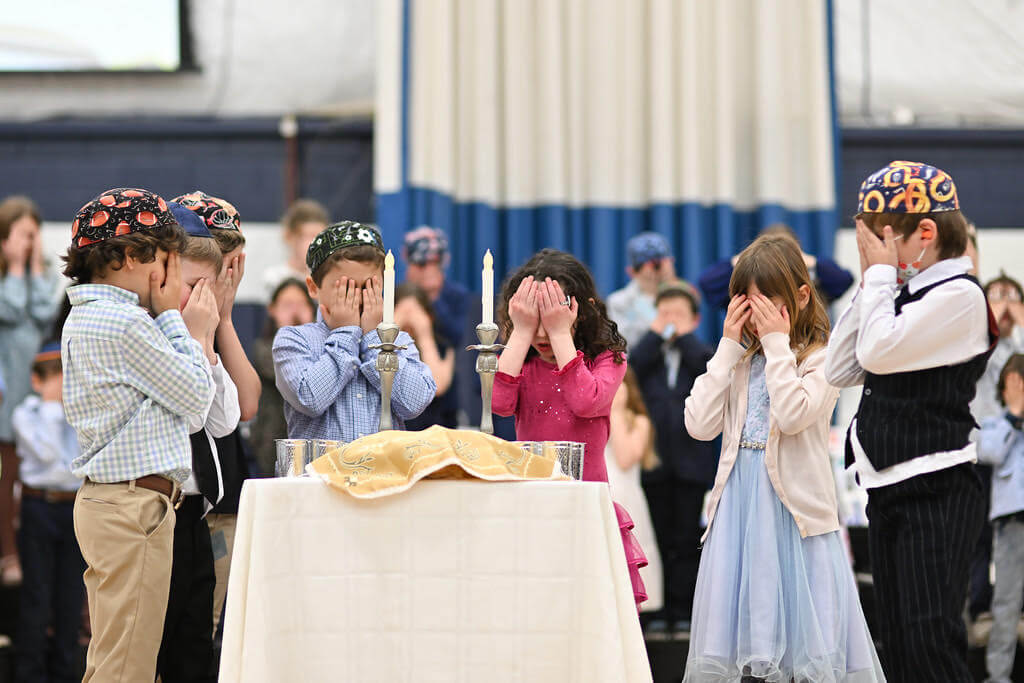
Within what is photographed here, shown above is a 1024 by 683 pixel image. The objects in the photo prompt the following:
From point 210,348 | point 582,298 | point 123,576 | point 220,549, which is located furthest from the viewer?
point 220,549

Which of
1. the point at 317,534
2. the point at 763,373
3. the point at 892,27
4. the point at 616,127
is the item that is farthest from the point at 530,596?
the point at 892,27

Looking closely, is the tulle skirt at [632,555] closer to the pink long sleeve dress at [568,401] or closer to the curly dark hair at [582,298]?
the pink long sleeve dress at [568,401]

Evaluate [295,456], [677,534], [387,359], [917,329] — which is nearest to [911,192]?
[917,329]

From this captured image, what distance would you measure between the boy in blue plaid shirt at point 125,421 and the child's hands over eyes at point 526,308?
71 cm

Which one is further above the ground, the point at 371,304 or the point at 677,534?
the point at 371,304

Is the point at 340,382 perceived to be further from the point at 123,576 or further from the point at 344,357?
the point at 123,576

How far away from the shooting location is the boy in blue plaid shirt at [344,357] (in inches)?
110

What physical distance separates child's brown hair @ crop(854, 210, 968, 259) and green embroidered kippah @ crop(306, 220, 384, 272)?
1.19 meters

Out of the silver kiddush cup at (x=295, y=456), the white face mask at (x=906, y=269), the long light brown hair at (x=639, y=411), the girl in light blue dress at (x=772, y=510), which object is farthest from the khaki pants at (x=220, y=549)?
the long light brown hair at (x=639, y=411)

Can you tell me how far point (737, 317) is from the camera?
9.31 feet

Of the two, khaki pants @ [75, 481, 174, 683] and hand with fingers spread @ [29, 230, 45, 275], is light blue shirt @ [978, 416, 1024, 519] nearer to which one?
khaki pants @ [75, 481, 174, 683]

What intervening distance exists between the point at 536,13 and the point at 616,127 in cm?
69

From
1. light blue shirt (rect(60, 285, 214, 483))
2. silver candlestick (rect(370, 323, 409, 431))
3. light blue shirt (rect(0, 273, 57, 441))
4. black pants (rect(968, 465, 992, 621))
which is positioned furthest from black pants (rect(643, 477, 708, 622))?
light blue shirt (rect(0, 273, 57, 441))

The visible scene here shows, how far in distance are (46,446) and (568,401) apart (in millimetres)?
2532
